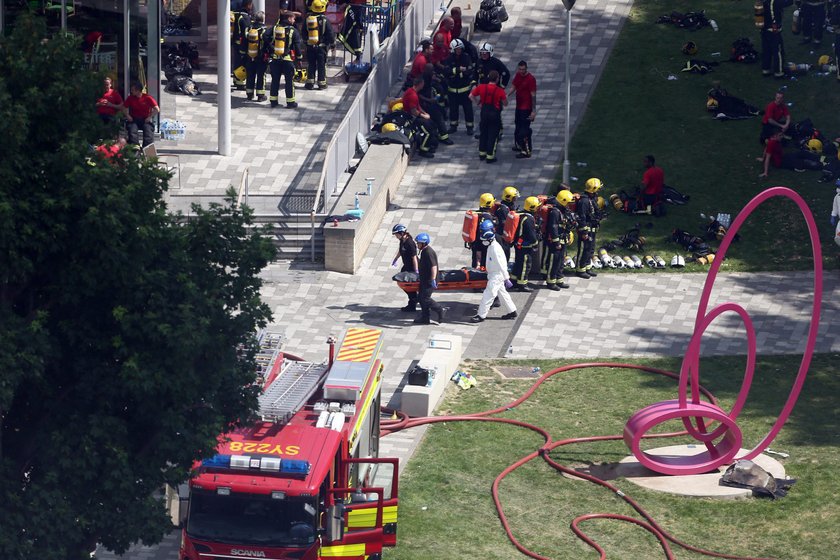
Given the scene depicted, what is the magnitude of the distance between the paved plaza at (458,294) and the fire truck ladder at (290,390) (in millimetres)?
2356

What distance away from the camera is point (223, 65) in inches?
1124

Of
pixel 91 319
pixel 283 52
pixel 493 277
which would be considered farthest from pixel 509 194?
pixel 91 319

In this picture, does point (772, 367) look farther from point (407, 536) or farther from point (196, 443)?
point (196, 443)

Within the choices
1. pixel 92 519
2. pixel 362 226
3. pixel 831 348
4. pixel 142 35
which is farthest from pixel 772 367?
pixel 142 35

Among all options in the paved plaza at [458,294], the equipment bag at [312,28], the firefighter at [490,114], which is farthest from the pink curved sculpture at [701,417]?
the equipment bag at [312,28]

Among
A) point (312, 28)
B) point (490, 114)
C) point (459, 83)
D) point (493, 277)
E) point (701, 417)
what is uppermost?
point (312, 28)

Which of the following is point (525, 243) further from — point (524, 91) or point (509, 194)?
point (524, 91)

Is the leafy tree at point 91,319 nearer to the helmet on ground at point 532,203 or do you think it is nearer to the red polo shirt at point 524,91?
the helmet on ground at point 532,203

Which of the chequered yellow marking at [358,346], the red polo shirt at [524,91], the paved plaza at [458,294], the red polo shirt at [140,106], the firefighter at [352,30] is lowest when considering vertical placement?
the paved plaza at [458,294]

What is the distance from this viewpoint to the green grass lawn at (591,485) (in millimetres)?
17703

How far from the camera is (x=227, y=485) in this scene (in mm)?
14797

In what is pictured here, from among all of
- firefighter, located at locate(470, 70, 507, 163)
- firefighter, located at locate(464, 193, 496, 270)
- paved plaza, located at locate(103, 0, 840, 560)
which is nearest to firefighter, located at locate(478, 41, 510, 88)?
paved plaza, located at locate(103, 0, 840, 560)

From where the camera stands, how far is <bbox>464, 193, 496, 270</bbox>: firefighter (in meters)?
25.0

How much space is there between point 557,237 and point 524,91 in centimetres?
528
